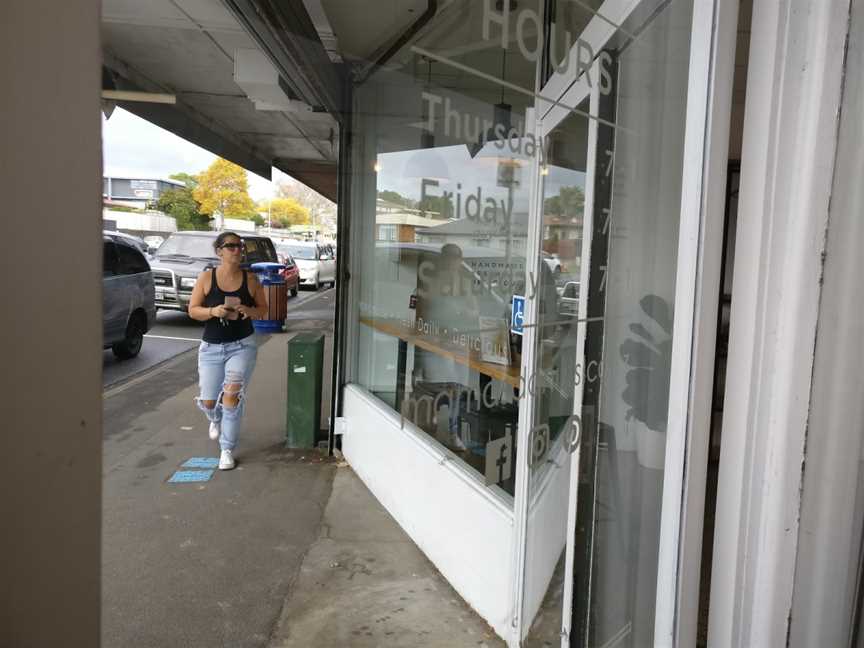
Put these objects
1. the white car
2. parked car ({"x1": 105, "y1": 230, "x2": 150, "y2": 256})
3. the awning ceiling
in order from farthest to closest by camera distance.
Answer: the white car → the awning ceiling → parked car ({"x1": 105, "y1": 230, "x2": 150, "y2": 256})

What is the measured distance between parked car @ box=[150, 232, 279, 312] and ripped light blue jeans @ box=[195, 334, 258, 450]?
3393 millimetres

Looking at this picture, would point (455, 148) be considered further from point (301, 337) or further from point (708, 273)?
point (301, 337)

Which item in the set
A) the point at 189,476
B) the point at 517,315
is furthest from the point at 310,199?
the point at 517,315

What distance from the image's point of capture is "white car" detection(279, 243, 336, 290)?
1870 cm

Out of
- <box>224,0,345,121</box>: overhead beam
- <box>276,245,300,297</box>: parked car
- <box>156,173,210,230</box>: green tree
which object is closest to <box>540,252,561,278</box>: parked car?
<box>156,173,210,230</box>: green tree

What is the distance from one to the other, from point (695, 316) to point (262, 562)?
253 centimetres

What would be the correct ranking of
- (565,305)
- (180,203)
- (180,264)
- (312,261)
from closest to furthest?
(180,203), (565,305), (180,264), (312,261)

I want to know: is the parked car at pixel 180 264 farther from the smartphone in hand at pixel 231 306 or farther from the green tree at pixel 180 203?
the green tree at pixel 180 203

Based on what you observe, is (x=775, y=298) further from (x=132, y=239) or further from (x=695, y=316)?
(x=132, y=239)

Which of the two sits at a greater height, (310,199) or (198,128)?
(310,199)

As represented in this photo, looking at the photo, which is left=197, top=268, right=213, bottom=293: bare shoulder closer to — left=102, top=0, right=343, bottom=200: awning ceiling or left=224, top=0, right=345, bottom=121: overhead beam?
left=102, top=0, right=343, bottom=200: awning ceiling

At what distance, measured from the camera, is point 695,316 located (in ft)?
4.25

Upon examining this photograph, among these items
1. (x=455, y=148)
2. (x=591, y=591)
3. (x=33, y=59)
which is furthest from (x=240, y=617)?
(x=33, y=59)

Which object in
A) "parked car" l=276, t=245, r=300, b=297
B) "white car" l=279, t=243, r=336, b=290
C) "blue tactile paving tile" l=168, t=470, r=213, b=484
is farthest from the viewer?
"white car" l=279, t=243, r=336, b=290
